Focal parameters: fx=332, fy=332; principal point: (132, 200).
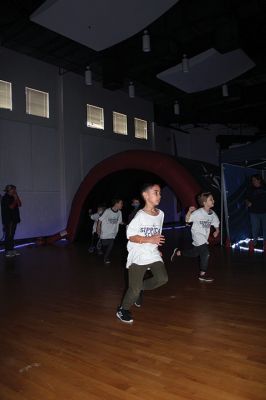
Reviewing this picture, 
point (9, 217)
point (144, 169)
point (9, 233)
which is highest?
point (144, 169)

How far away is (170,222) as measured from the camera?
16.7 m

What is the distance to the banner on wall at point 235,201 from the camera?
8.08 meters

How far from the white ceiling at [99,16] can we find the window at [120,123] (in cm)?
646

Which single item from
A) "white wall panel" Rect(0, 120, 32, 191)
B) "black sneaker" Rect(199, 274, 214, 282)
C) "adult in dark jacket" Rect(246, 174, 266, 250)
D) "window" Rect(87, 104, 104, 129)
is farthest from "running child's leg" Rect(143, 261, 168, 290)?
"window" Rect(87, 104, 104, 129)

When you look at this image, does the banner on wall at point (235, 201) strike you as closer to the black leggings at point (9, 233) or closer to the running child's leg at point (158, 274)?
the running child's leg at point (158, 274)

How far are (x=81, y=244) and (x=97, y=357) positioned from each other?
7.46 meters

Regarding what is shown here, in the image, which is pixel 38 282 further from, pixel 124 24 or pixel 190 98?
pixel 190 98

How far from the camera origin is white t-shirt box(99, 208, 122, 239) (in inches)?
264

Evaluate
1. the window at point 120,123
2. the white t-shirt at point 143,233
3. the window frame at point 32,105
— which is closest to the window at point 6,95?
the window frame at point 32,105

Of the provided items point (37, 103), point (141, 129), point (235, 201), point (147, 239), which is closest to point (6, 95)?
point (37, 103)

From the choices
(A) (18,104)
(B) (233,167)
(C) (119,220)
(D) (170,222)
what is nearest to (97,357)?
(C) (119,220)

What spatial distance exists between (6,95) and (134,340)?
918 cm

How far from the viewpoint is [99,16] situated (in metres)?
6.34

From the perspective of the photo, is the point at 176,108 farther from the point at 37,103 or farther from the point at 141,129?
the point at 37,103
